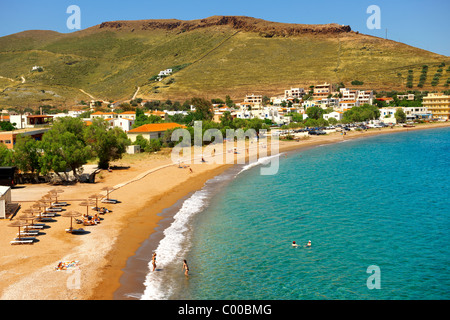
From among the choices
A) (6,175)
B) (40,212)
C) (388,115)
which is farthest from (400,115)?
(40,212)

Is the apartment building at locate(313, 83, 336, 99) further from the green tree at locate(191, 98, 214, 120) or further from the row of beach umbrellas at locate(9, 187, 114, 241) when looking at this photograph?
the row of beach umbrellas at locate(9, 187, 114, 241)

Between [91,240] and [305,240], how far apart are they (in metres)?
12.7

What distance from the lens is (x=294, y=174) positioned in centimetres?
4922

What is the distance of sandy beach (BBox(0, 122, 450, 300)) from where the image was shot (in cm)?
1789

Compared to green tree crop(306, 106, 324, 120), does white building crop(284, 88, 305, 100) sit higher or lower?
higher

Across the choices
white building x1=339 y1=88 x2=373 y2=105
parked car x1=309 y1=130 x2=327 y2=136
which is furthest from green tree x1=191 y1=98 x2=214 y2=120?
white building x1=339 y1=88 x2=373 y2=105

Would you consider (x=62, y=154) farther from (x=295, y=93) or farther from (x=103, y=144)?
(x=295, y=93)

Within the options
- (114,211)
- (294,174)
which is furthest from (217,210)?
(294,174)

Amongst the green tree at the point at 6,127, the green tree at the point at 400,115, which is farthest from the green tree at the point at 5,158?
the green tree at the point at 400,115

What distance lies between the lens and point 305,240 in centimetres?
2517

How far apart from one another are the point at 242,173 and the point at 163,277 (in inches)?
1206

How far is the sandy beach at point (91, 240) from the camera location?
17891 millimetres

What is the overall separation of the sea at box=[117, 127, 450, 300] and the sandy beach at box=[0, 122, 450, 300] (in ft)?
4.83
